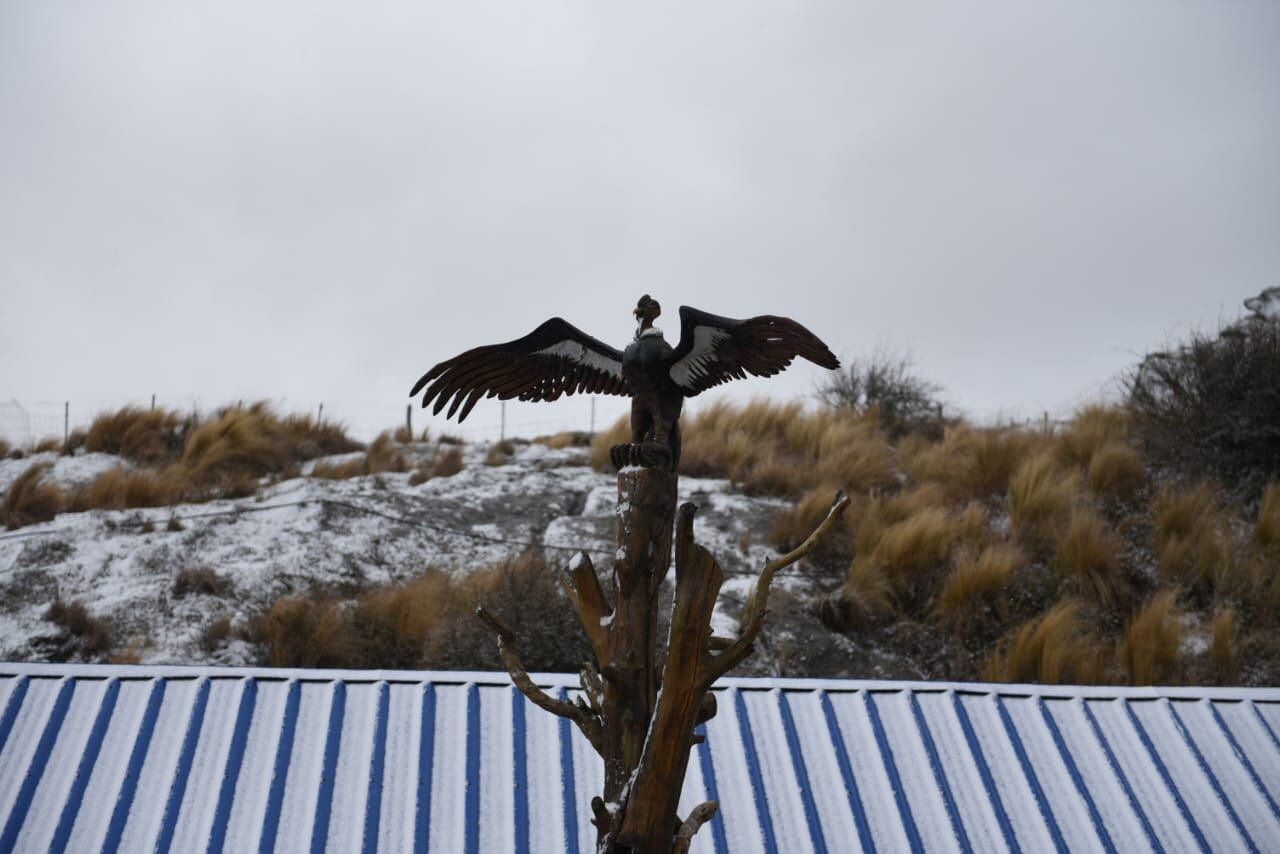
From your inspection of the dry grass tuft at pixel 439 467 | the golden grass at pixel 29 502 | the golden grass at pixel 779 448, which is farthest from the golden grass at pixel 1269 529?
the golden grass at pixel 29 502

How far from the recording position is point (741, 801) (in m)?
5.15

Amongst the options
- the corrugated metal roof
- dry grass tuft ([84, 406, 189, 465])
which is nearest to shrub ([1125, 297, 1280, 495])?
the corrugated metal roof

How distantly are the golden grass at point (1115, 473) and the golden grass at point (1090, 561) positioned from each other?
2077mm

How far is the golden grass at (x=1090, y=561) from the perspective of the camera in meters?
10.6

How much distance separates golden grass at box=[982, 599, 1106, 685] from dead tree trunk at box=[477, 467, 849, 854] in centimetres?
674

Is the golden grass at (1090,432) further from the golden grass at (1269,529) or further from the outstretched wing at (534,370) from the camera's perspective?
the outstretched wing at (534,370)

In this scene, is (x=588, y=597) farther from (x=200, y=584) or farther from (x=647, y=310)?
(x=200, y=584)

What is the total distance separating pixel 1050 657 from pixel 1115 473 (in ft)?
17.1

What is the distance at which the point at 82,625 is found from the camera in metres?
9.49

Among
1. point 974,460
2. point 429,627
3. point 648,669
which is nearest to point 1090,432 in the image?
point 974,460

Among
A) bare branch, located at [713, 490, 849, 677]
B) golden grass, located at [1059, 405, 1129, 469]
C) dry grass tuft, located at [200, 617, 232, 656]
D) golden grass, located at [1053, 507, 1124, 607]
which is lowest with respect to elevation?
dry grass tuft, located at [200, 617, 232, 656]

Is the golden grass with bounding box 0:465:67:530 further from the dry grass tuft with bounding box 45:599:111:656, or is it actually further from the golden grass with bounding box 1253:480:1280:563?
the golden grass with bounding box 1253:480:1280:563

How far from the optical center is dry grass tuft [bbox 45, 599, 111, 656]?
9328 millimetres

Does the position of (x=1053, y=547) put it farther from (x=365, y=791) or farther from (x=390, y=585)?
(x=365, y=791)
